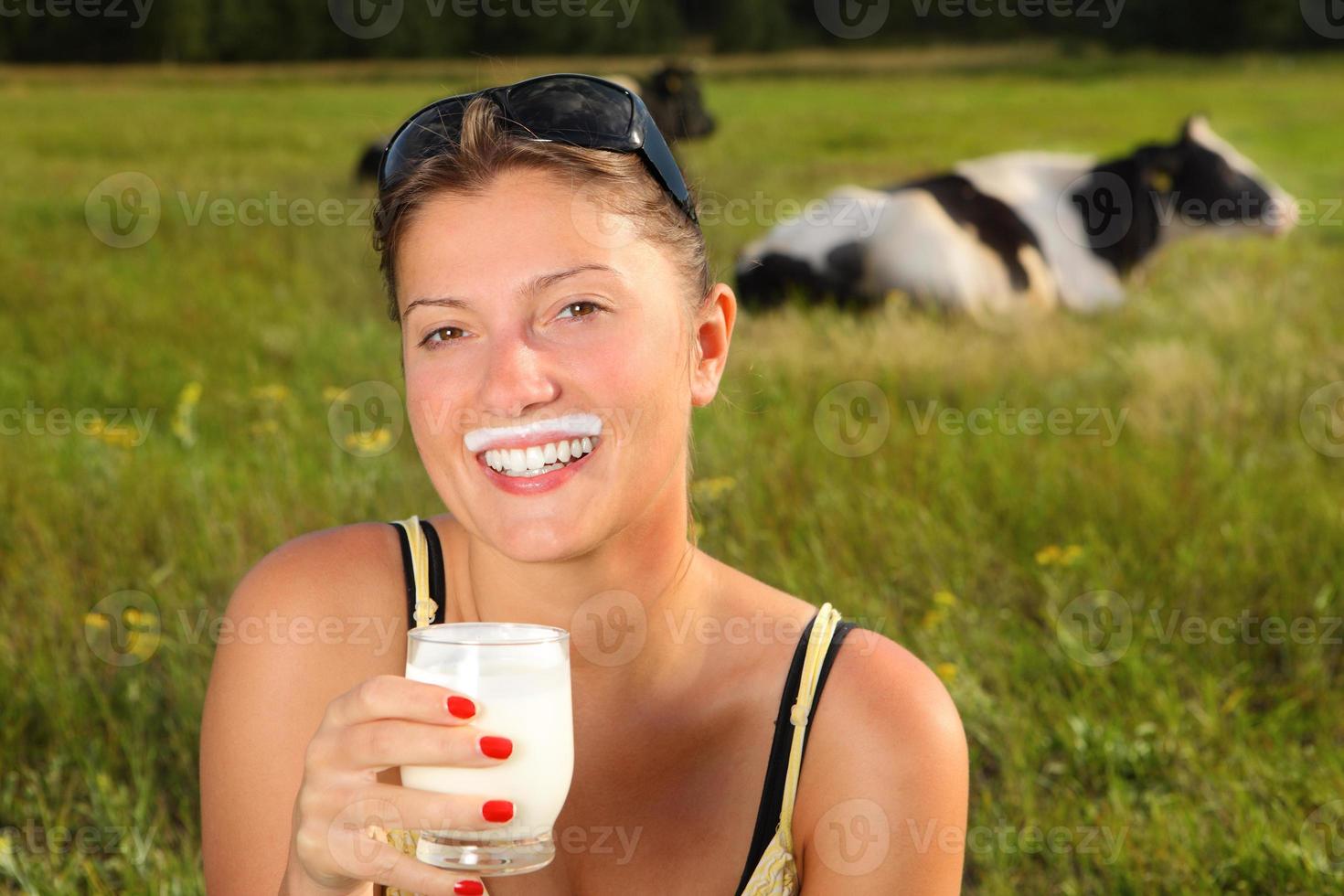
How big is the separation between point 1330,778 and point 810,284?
16.7 ft

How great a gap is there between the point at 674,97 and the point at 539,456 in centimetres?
1128

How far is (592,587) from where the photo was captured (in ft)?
6.47

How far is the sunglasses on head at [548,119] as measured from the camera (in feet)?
6.01

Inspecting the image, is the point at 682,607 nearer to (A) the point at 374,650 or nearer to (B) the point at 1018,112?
(A) the point at 374,650

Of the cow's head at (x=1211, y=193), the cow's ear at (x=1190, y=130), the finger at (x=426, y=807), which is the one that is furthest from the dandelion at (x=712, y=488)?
the cow's ear at (x=1190, y=130)

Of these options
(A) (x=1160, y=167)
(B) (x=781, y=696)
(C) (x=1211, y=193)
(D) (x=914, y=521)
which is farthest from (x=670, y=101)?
(B) (x=781, y=696)

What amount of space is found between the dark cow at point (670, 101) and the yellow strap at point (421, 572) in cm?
1023

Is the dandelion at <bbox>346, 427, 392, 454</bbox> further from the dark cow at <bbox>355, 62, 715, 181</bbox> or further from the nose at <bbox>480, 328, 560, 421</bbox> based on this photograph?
the dark cow at <bbox>355, 62, 715, 181</bbox>

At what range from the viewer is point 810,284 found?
7.72 meters

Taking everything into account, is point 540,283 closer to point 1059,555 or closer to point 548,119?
point 548,119

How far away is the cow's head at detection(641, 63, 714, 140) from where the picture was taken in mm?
12375

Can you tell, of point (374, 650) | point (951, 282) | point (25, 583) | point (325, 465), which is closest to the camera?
point (374, 650)

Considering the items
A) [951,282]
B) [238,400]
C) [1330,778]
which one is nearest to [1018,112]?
[951,282]

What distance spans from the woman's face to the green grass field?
65 cm
